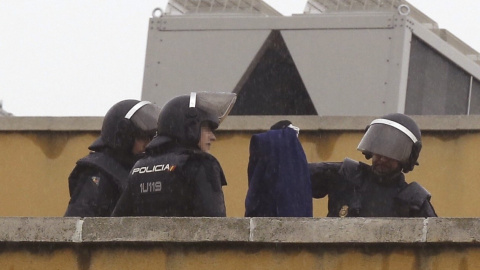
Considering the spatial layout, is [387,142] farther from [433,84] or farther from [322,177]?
[433,84]

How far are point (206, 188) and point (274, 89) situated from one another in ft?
21.7

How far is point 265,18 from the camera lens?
51.6 ft

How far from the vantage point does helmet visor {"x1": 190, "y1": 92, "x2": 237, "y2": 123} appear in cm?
954

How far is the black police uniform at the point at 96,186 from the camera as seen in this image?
969 centimetres

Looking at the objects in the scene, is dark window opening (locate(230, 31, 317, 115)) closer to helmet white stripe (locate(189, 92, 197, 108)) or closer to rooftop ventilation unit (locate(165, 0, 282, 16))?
rooftop ventilation unit (locate(165, 0, 282, 16))

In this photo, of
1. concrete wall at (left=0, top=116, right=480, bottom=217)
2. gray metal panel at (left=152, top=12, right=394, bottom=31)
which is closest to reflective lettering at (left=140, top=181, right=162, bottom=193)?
concrete wall at (left=0, top=116, right=480, bottom=217)

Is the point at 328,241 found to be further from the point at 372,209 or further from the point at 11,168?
the point at 11,168

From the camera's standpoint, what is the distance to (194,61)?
15.9 m

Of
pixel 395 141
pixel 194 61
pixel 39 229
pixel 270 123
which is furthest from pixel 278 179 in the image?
pixel 194 61

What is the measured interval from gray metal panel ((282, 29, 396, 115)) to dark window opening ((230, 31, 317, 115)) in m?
0.13

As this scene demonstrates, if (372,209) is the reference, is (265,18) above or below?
above

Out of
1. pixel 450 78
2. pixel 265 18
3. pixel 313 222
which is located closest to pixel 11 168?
pixel 265 18

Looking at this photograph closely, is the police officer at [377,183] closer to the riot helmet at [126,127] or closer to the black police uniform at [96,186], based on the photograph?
the riot helmet at [126,127]

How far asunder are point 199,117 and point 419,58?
6422 mm
